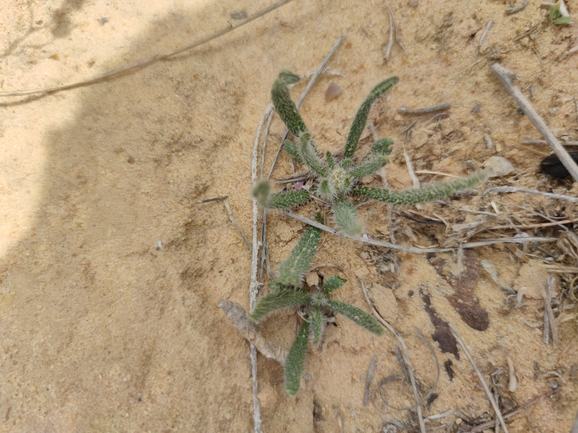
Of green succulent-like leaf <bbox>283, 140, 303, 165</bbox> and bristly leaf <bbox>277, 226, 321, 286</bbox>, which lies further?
green succulent-like leaf <bbox>283, 140, 303, 165</bbox>

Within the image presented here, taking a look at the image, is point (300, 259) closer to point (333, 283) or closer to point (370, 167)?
point (333, 283)

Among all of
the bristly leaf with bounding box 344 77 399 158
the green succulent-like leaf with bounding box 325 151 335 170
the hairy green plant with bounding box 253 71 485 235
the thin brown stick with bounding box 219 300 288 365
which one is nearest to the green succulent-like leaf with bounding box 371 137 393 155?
the hairy green plant with bounding box 253 71 485 235

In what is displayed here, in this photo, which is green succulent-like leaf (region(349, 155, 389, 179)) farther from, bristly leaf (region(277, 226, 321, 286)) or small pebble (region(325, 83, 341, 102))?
small pebble (region(325, 83, 341, 102))

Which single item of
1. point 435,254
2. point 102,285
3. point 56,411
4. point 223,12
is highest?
point 223,12

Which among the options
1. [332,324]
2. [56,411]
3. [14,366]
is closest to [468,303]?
[332,324]

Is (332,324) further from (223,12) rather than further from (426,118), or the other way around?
(223,12)
